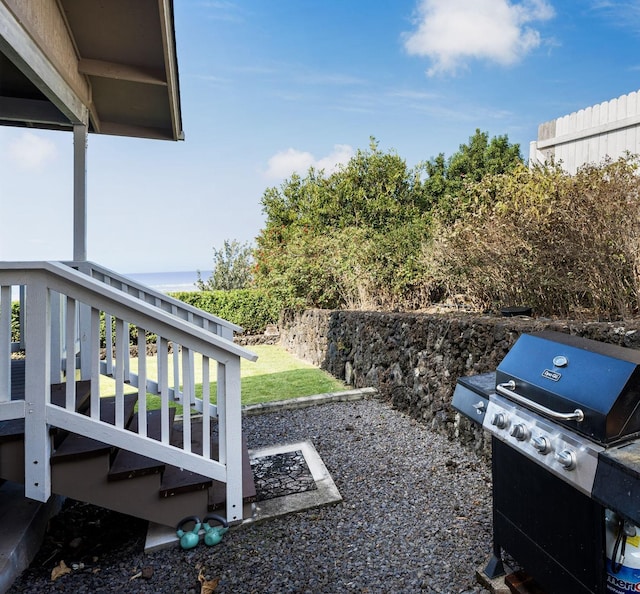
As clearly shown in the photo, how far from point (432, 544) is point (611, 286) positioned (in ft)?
10.0

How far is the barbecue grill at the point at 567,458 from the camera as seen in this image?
131 centimetres

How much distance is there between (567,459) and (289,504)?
2.13 m

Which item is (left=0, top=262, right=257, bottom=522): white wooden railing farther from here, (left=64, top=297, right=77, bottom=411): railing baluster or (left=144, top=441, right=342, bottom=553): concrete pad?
(left=144, top=441, right=342, bottom=553): concrete pad

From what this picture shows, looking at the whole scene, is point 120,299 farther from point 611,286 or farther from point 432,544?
point 611,286

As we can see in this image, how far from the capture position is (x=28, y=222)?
4.57 metres

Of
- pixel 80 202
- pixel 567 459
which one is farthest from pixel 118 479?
pixel 80 202

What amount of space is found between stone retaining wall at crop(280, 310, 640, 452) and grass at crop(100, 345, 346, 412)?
1.47 feet

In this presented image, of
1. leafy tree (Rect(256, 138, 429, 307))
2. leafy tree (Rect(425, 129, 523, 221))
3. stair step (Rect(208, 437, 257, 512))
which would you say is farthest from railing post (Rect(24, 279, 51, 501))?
leafy tree (Rect(425, 129, 523, 221))

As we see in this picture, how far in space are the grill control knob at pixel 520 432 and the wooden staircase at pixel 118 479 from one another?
1856mm

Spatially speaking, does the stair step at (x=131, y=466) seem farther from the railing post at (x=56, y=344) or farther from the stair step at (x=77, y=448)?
the railing post at (x=56, y=344)

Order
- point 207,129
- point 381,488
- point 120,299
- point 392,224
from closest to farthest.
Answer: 1. point 120,299
2. point 381,488
3. point 392,224
4. point 207,129

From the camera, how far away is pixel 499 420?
1.75 metres

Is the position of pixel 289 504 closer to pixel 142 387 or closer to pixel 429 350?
pixel 142 387

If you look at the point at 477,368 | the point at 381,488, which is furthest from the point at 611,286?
the point at 381,488
